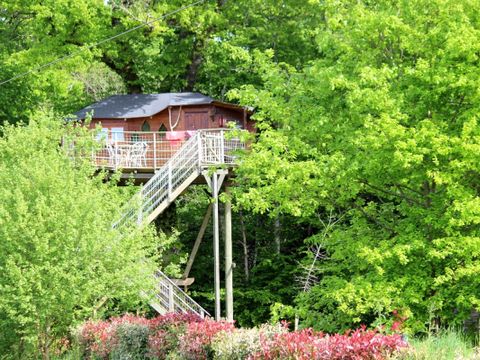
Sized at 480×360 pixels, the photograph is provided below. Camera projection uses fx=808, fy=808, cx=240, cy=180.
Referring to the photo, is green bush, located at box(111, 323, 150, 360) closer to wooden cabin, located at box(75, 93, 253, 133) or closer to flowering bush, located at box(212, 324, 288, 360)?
flowering bush, located at box(212, 324, 288, 360)

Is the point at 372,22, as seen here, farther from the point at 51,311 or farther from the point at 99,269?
the point at 51,311

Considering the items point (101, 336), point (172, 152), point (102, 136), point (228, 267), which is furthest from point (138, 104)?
point (101, 336)

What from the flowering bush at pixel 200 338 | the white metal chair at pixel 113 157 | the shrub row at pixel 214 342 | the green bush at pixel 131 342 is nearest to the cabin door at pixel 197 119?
the white metal chair at pixel 113 157

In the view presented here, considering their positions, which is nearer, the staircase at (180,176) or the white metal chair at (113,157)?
the staircase at (180,176)

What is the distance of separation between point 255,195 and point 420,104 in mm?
3832

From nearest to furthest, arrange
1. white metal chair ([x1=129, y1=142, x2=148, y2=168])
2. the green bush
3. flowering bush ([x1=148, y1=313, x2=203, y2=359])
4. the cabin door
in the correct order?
flowering bush ([x1=148, y1=313, x2=203, y2=359]), the green bush, white metal chair ([x1=129, y1=142, x2=148, y2=168]), the cabin door

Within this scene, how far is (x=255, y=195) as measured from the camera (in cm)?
1691

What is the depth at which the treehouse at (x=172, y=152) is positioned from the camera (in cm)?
2339

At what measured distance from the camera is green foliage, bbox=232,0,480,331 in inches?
589

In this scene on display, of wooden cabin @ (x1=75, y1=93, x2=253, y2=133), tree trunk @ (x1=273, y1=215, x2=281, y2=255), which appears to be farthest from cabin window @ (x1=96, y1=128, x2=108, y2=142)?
tree trunk @ (x1=273, y1=215, x2=281, y2=255)

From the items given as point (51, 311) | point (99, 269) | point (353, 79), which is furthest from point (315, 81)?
point (51, 311)

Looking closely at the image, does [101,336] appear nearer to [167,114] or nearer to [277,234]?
[167,114]

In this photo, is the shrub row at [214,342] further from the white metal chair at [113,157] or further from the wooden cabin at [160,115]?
the wooden cabin at [160,115]

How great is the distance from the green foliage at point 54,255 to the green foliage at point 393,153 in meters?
2.92
